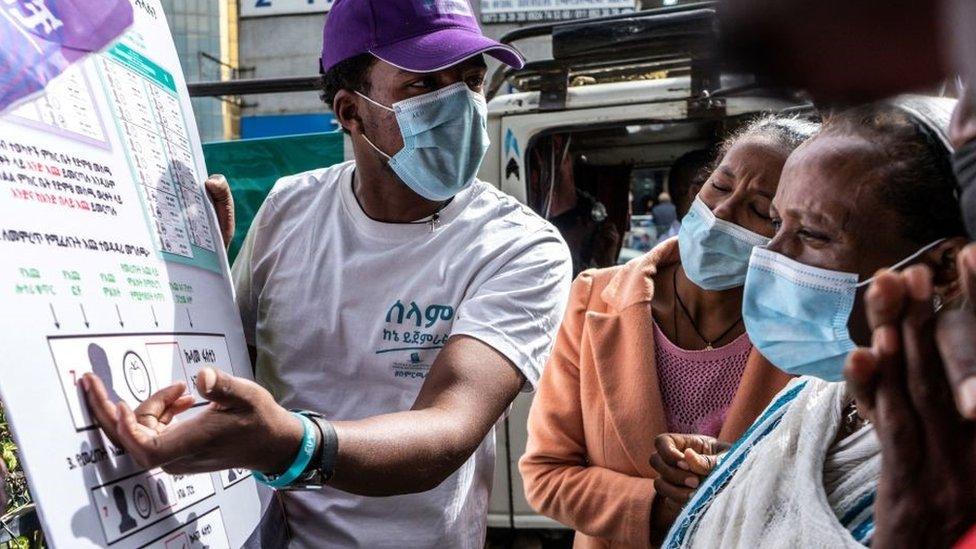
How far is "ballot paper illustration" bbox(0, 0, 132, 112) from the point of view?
1.21 meters

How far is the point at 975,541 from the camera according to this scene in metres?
0.83

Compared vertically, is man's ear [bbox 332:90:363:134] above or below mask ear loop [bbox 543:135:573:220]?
above

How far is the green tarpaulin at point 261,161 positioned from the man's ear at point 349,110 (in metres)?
2.71

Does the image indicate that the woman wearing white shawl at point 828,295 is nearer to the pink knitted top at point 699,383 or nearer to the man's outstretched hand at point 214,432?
the pink knitted top at point 699,383

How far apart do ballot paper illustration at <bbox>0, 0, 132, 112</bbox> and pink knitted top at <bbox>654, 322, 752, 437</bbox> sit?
141cm

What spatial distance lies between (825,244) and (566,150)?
258cm

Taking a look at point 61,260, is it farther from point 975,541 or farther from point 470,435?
point 975,541

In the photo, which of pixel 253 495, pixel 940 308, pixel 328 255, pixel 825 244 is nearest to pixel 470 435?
pixel 253 495

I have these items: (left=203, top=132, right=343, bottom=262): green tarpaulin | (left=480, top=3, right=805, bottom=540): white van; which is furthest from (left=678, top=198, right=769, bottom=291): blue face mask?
(left=203, top=132, right=343, bottom=262): green tarpaulin

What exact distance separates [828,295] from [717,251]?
0.74 m

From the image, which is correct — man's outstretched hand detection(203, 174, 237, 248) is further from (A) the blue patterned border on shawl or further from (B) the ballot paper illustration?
(A) the blue patterned border on shawl

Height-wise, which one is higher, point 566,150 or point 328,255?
point 328,255

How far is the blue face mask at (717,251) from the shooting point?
2.21 metres

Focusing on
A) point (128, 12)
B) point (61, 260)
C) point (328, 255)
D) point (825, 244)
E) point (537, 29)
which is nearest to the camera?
point (61, 260)
